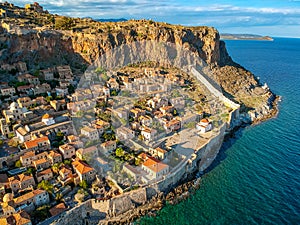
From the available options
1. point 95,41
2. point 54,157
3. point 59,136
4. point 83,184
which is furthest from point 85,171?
point 95,41

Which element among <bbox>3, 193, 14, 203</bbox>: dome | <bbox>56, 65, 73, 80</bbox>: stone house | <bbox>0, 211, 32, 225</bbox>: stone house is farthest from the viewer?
<bbox>56, 65, 73, 80</bbox>: stone house

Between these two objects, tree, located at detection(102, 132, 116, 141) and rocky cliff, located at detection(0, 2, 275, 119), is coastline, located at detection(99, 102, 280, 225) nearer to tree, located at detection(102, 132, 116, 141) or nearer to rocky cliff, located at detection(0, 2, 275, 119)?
tree, located at detection(102, 132, 116, 141)

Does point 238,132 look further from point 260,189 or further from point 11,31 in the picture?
point 11,31

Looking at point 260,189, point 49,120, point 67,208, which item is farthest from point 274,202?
point 49,120

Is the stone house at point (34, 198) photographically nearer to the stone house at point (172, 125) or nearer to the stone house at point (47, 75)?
the stone house at point (172, 125)

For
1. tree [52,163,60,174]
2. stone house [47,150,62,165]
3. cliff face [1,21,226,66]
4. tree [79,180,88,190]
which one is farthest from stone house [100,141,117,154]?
cliff face [1,21,226,66]

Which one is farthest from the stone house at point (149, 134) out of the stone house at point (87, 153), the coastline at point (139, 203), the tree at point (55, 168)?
the tree at point (55, 168)
